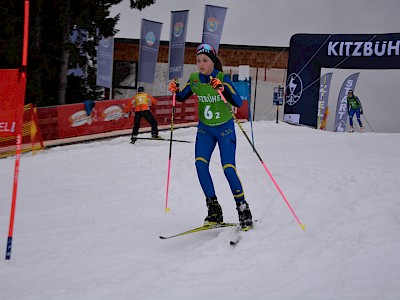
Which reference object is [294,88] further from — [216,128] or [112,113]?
[216,128]

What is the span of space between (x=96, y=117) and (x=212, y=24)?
764 centimetres

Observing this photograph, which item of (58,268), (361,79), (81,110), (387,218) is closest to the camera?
Answer: (58,268)

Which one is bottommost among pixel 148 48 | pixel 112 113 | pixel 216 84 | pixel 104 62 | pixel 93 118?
pixel 93 118

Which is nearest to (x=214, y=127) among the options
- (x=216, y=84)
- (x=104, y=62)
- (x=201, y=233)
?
(x=216, y=84)

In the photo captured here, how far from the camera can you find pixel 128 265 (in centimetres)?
380

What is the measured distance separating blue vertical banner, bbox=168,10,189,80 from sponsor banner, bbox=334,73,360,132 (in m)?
7.49

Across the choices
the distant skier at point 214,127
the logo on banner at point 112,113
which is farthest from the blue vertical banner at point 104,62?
the distant skier at point 214,127

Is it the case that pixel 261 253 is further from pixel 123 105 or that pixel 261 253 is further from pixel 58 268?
pixel 123 105

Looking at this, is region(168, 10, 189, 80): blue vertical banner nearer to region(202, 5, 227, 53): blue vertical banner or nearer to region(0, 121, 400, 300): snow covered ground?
region(202, 5, 227, 53): blue vertical banner

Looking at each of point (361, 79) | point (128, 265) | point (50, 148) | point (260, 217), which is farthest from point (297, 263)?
point (361, 79)

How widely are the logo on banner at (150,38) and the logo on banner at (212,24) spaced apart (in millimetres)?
2665

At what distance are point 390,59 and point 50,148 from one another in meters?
11.3

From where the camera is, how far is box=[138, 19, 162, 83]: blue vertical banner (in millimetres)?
20266

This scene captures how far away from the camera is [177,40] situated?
66.5 ft
